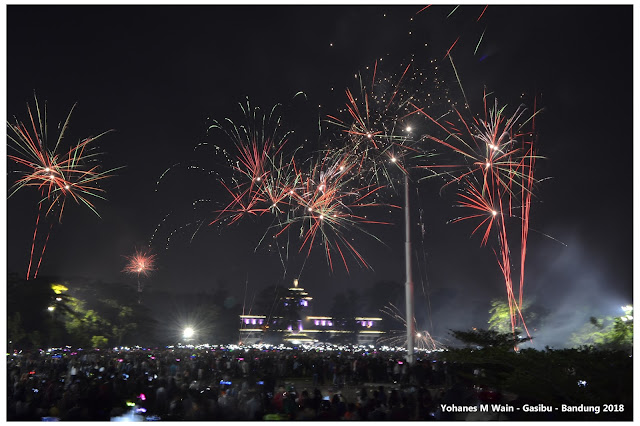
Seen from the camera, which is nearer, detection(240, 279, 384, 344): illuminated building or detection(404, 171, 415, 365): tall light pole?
detection(404, 171, 415, 365): tall light pole

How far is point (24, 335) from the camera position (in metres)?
34.2

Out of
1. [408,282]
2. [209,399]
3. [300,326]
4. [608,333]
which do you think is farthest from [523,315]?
[300,326]

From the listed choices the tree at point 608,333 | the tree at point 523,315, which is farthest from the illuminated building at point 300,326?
the tree at point 608,333

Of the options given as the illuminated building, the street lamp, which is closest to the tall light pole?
the street lamp

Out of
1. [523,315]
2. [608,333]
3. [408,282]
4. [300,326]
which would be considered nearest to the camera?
[408,282]

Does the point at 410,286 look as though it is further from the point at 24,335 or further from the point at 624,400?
the point at 24,335

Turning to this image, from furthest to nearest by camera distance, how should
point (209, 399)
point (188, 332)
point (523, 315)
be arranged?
point (188, 332) < point (523, 315) < point (209, 399)

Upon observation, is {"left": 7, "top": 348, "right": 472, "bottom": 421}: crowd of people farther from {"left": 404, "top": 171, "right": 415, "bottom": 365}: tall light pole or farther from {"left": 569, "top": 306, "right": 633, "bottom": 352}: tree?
{"left": 569, "top": 306, "right": 633, "bottom": 352}: tree

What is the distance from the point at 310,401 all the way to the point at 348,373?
31.6 feet

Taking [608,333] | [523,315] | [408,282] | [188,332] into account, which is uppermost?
[408,282]

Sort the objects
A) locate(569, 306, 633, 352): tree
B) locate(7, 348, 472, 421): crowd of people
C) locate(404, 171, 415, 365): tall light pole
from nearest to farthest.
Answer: locate(7, 348, 472, 421): crowd of people
locate(404, 171, 415, 365): tall light pole
locate(569, 306, 633, 352): tree

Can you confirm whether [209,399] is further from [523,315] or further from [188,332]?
[188,332]

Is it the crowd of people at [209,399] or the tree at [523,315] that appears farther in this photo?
the tree at [523,315]

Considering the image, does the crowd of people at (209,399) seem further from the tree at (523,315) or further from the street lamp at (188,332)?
the street lamp at (188,332)
